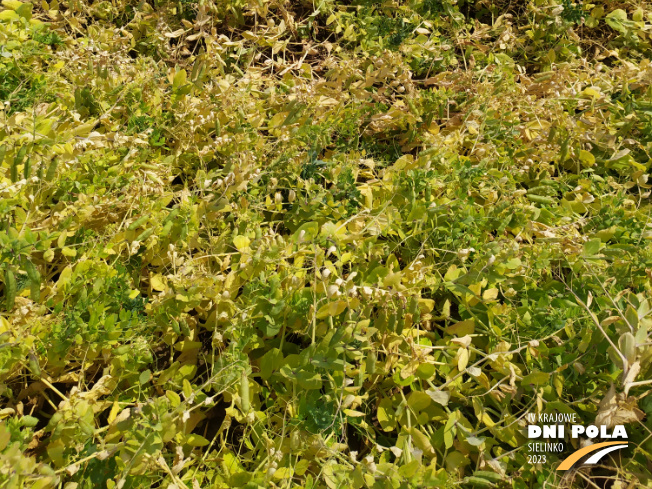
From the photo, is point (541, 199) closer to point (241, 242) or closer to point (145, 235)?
point (241, 242)

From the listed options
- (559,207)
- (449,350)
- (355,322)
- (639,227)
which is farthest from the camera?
(559,207)

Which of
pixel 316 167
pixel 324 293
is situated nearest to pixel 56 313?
pixel 324 293

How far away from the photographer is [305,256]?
5.95 ft

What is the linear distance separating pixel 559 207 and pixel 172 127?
1.75 meters

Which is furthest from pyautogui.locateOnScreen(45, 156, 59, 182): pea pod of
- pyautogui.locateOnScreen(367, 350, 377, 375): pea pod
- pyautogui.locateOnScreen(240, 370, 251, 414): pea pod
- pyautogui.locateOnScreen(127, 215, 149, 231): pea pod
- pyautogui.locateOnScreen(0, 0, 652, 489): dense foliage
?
pyautogui.locateOnScreen(367, 350, 377, 375): pea pod

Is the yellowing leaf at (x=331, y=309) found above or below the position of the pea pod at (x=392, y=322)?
above

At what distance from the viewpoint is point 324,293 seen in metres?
1.68

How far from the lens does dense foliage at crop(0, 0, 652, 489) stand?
1.52m

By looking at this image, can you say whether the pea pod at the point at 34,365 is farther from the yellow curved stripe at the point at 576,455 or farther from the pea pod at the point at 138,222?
the yellow curved stripe at the point at 576,455

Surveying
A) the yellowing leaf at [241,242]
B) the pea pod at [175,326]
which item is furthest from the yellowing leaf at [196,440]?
the yellowing leaf at [241,242]

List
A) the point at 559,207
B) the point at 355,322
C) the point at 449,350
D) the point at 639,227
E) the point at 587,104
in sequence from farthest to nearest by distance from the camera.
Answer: the point at 587,104, the point at 559,207, the point at 639,227, the point at 449,350, the point at 355,322

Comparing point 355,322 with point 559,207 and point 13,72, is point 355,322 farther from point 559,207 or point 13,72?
point 13,72

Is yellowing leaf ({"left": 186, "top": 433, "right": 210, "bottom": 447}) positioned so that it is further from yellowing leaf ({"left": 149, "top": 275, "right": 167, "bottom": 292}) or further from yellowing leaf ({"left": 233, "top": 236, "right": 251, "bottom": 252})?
yellowing leaf ({"left": 233, "top": 236, "right": 251, "bottom": 252})

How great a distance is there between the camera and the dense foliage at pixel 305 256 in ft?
4.97
